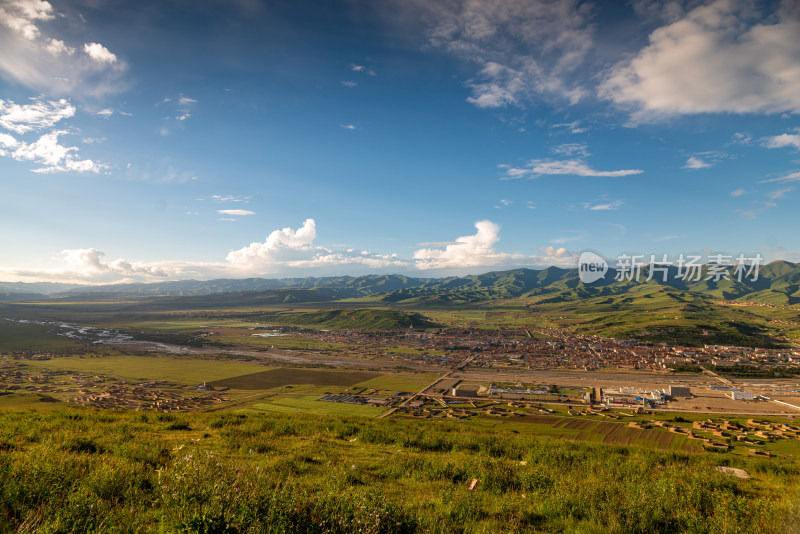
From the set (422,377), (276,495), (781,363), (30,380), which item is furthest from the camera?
(781,363)

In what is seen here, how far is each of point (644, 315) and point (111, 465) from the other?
229 meters

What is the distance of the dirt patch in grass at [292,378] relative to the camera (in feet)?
231

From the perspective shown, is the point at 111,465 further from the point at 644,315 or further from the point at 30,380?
the point at 644,315

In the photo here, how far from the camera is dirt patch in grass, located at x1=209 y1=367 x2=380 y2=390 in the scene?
70438 millimetres

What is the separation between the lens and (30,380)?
63125 mm

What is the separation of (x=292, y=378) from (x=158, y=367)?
35266mm

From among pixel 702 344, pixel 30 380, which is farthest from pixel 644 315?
pixel 30 380

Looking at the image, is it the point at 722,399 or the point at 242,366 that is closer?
the point at 722,399

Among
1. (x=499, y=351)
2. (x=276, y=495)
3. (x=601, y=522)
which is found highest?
(x=276, y=495)

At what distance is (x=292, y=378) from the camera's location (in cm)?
7769

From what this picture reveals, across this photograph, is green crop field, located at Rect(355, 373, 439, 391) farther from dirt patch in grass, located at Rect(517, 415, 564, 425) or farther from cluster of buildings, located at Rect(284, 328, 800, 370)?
dirt patch in grass, located at Rect(517, 415, 564, 425)

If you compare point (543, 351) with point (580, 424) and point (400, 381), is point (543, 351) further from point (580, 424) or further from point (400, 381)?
point (580, 424)

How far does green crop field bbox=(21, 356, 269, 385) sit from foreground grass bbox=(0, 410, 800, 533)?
7035 centimetres

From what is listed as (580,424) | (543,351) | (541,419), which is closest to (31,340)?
(541,419)
